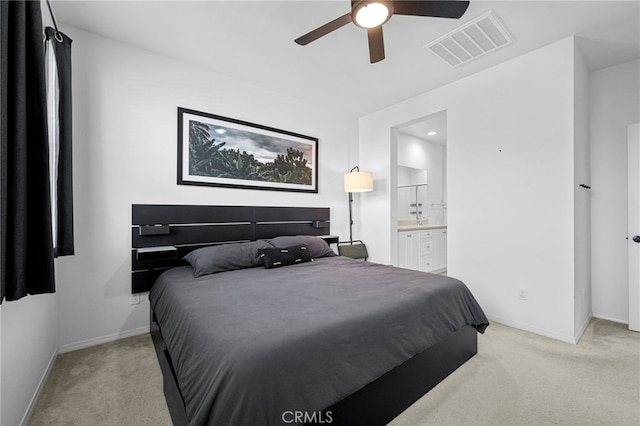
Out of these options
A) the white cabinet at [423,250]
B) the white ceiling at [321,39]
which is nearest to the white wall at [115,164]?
the white ceiling at [321,39]

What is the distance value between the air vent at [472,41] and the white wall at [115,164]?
244 centimetres

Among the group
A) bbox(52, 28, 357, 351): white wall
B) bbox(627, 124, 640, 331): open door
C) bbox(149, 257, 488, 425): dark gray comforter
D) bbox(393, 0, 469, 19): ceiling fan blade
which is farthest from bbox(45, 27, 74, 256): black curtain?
bbox(627, 124, 640, 331): open door

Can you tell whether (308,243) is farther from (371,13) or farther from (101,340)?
(371,13)

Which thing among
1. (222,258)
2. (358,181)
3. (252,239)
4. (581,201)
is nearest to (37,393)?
(222,258)

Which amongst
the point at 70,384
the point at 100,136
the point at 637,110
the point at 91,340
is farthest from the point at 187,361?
the point at 637,110

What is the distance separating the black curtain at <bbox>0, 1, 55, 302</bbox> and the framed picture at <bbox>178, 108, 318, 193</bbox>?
1.59 metres

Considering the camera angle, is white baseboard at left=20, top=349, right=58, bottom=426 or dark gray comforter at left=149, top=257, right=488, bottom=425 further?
white baseboard at left=20, top=349, right=58, bottom=426

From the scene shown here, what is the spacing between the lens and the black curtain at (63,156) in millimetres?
2084

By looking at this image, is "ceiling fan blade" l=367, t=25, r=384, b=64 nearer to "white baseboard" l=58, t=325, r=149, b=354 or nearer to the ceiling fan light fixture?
the ceiling fan light fixture

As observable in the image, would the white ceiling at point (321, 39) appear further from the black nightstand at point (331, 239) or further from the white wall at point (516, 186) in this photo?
the black nightstand at point (331, 239)

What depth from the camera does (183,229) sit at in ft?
9.52

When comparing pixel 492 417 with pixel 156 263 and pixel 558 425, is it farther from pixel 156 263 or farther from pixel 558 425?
pixel 156 263

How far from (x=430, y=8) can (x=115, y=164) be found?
287 cm

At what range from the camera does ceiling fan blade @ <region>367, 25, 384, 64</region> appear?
1988mm
